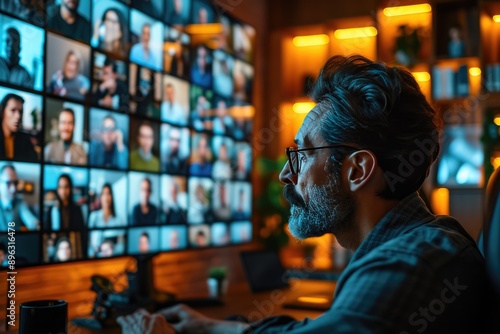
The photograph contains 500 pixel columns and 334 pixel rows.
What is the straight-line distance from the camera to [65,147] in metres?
2.16

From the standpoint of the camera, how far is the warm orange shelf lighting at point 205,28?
2.97 meters

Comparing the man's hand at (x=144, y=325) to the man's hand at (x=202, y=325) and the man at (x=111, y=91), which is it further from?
the man at (x=111, y=91)

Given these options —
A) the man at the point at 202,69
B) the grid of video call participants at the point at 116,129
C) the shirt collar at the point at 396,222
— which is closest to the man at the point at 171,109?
the grid of video call participants at the point at 116,129

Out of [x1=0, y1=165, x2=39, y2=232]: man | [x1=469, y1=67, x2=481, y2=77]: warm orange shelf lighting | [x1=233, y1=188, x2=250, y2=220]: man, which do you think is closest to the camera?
[x1=0, y1=165, x2=39, y2=232]: man

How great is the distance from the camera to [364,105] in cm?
141

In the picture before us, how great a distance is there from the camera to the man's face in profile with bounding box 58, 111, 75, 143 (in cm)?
A: 214

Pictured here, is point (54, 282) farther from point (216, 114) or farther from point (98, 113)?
point (216, 114)

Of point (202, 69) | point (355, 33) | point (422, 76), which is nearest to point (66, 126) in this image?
point (202, 69)

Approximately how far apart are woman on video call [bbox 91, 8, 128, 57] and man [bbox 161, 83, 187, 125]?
35 cm

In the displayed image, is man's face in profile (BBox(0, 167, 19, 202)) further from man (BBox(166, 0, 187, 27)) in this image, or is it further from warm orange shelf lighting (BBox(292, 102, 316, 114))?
warm orange shelf lighting (BBox(292, 102, 316, 114))

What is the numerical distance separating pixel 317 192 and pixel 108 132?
1172 millimetres

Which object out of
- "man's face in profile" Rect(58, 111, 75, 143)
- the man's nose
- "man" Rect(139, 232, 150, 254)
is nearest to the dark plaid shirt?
the man's nose

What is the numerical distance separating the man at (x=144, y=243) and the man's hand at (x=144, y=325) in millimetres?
697

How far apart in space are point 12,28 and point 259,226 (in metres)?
2.52
